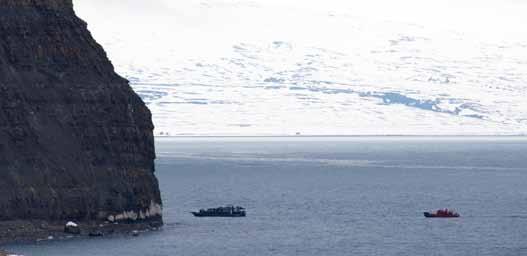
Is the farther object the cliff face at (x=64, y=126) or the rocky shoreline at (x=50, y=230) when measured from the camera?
the cliff face at (x=64, y=126)

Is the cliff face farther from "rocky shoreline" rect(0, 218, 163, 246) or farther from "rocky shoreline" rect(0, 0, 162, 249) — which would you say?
"rocky shoreline" rect(0, 218, 163, 246)

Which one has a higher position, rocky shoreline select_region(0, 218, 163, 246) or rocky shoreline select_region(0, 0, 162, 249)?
rocky shoreline select_region(0, 0, 162, 249)

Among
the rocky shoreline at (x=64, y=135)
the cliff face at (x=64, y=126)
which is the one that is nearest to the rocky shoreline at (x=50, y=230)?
the rocky shoreline at (x=64, y=135)

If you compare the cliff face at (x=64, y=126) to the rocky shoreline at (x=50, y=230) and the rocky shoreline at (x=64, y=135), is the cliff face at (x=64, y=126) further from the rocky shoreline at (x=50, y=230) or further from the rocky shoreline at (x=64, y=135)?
the rocky shoreline at (x=50, y=230)

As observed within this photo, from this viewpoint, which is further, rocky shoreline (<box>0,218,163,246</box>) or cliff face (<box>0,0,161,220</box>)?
Result: cliff face (<box>0,0,161,220</box>)

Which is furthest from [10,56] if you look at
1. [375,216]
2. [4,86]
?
[375,216]

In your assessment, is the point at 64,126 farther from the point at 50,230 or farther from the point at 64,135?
the point at 50,230

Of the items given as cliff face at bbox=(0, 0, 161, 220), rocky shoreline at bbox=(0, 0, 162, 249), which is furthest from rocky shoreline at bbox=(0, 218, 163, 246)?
cliff face at bbox=(0, 0, 161, 220)

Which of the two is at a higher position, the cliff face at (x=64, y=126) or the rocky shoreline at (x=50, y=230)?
the cliff face at (x=64, y=126)

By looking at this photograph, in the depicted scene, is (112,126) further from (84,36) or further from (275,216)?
(275,216)
